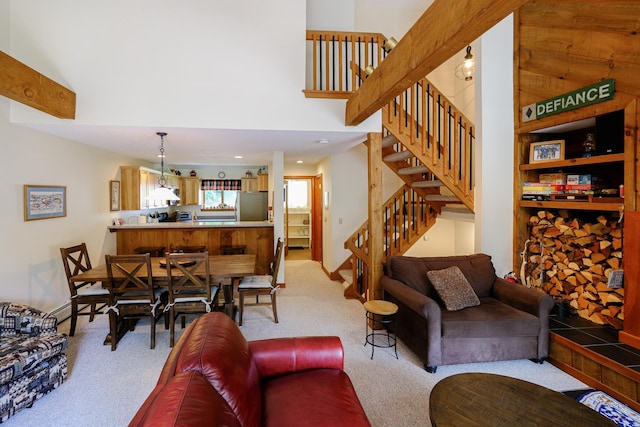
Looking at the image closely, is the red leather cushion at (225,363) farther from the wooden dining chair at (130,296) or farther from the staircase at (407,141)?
the staircase at (407,141)

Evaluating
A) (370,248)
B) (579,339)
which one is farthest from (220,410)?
(579,339)

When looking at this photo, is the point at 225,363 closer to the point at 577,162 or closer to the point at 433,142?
the point at 433,142

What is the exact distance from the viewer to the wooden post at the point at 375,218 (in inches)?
151

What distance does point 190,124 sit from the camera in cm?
364

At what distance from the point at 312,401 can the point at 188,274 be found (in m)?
2.10

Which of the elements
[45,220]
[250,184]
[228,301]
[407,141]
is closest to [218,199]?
[250,184]

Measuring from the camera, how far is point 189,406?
1.06 meters

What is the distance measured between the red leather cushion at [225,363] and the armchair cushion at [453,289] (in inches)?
80.4

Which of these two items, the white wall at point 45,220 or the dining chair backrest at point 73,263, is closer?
the white wall at point 45,220

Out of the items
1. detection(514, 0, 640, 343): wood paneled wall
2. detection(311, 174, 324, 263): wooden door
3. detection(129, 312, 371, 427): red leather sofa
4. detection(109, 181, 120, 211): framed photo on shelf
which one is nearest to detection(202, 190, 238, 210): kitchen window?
detection(311, 174, 324, 263): wooden door

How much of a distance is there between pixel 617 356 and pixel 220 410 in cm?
302

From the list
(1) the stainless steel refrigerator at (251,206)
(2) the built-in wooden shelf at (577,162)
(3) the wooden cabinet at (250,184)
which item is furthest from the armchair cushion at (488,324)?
(3) the wooden cabinet at (250,184)

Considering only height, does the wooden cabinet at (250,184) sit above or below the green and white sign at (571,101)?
below

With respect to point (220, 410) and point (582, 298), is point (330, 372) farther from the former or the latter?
point (582, 298)
